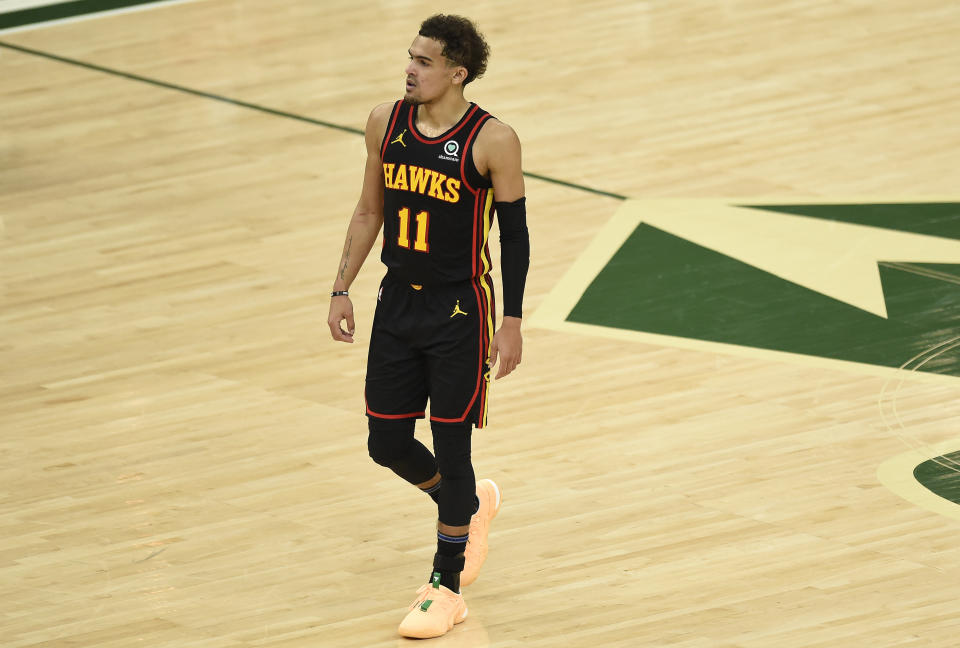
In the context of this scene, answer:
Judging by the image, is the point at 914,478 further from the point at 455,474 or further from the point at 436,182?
the point at 436,182

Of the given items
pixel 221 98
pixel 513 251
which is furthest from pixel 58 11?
pixel 513 251

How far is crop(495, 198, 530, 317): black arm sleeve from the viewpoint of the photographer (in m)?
4.59

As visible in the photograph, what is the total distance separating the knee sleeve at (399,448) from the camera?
15.6ft

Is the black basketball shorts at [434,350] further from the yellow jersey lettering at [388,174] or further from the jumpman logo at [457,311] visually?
the yellow jersey lettering at [388,174]

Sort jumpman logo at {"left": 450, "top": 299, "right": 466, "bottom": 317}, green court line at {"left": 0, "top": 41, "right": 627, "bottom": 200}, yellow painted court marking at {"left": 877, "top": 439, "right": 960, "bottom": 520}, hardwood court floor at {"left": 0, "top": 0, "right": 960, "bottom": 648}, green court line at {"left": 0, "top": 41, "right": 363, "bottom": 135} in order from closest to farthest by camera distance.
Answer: jumpman logo at {"left": 450, "top": 299, "right": 466, "bottom": 317}
hardwood court floor at {"left": 0, "top": 0, "right": 960, "bottom": 648}
yellow painted court marking at {"left": 877, "top": 439, "right": 960, "bottom": 520}
green court line at {"left": 0, "top": 41, "right": 627, "bottom": 200}
green court line at {"left": 0, "top": 41, "right": 363, "bottom": 135}

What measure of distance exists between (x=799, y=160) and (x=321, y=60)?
3.35 m

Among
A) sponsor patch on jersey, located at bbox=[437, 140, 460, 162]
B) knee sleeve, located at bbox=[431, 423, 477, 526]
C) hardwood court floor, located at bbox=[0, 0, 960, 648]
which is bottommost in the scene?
hardwood court floor, located at bbox=[0, 0, 960, 648]

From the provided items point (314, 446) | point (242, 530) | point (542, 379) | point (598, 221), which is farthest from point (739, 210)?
point (242, 530)

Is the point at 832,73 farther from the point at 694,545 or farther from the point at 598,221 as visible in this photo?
the point at 694,545

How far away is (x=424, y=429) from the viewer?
6168mm

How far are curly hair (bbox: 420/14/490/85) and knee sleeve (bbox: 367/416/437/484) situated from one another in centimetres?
95

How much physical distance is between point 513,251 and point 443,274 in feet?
0.64

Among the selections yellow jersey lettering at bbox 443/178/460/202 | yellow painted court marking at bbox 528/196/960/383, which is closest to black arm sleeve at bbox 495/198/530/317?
yellow jersey lettering at bbox 443/178/460/202

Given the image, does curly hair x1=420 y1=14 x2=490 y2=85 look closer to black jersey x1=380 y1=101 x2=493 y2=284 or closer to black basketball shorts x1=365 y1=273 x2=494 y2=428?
black jersey x1=380 y1=101 x2=493 y2=284
